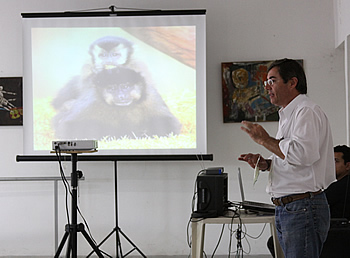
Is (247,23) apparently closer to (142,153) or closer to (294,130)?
(142,153)

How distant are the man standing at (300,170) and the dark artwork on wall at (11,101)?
10.4ft

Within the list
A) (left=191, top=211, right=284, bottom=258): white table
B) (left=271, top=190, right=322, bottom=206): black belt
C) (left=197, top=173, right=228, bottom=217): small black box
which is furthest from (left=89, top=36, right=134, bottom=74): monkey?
(left=271, top=190, right=322, bottom=206): black belt

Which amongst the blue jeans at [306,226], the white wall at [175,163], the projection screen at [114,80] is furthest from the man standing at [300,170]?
the white wall at [175,163]

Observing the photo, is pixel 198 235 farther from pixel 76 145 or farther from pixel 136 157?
pixel 136 157

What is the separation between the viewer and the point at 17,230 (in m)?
4.69

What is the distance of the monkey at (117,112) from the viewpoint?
14.4 ft

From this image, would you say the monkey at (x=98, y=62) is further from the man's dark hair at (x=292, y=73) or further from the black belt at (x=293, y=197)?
the black belt at (x=293, y=197)

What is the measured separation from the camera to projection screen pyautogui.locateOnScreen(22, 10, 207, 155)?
14.4ft

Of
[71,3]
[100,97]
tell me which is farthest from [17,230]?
[71,3]

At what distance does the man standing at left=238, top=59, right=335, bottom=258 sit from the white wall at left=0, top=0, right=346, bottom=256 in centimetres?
246

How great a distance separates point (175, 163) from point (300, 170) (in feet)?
8.62

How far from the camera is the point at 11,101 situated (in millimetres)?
4648

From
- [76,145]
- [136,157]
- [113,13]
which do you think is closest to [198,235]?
[76,145]

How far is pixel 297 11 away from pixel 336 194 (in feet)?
6.62
